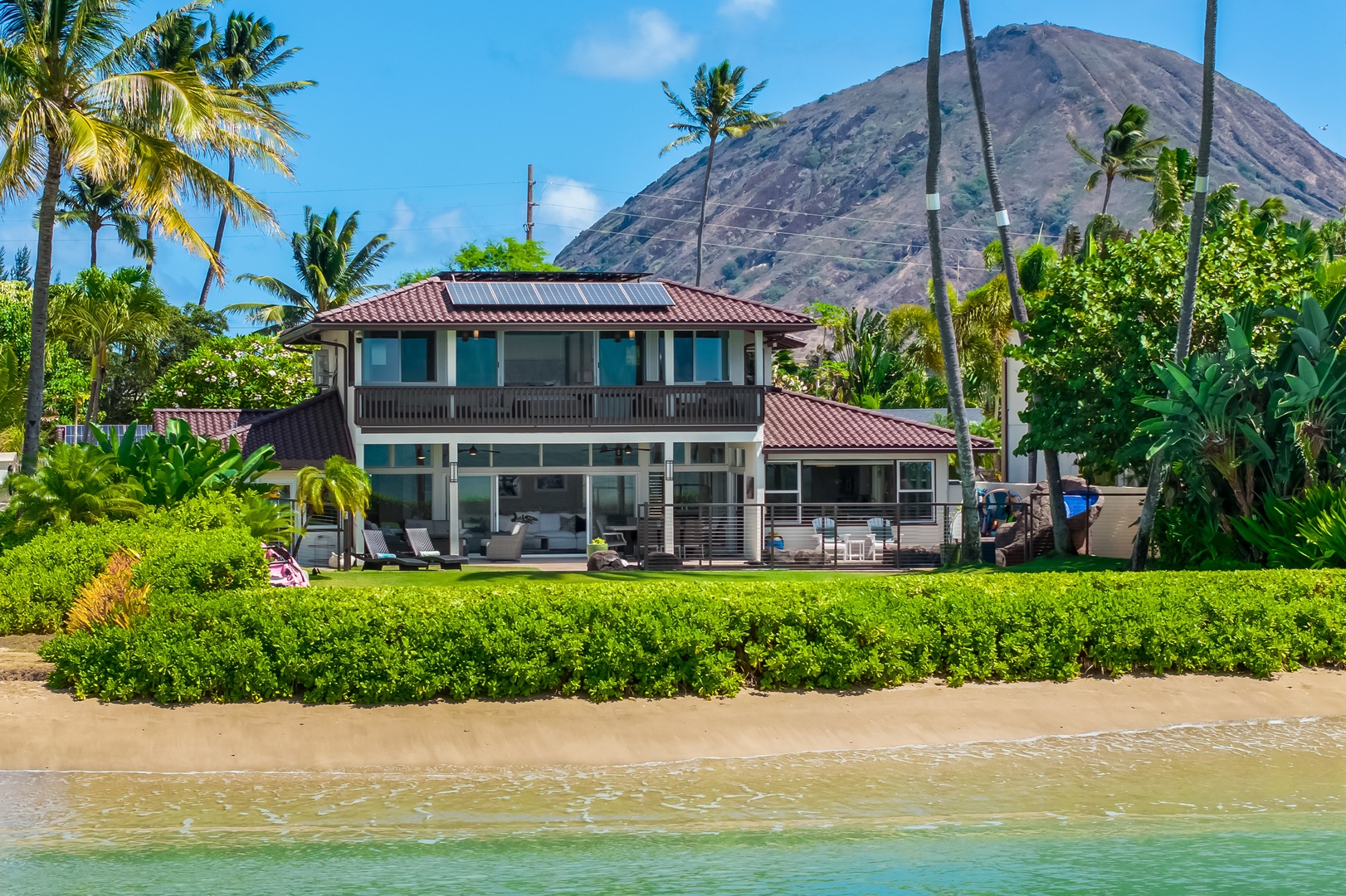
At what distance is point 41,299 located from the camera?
2183cm

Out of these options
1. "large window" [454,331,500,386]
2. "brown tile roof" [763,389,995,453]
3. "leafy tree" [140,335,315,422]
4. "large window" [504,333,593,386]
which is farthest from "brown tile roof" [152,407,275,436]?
"brown tile roof" [763,389,995,453]

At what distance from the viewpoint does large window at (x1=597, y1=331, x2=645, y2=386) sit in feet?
99.3

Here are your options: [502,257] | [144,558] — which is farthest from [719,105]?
[144,558]

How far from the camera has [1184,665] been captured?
14.7 m

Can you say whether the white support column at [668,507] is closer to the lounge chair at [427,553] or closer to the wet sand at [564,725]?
the lounge chair at [427,553]

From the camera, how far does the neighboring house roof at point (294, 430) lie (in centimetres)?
2827

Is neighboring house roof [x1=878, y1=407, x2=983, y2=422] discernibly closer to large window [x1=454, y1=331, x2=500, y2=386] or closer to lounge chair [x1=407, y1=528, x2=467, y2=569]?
large window [x1=454, y1=331, x2=500, y2=386]

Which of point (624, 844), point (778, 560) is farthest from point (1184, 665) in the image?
point (778, 560)

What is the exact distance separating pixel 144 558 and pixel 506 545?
46.8 feet

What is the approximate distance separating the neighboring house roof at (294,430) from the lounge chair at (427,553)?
2942 millimetres

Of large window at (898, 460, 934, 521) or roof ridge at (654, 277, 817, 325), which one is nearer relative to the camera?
roof ridge at (654, 277, 817, 325)

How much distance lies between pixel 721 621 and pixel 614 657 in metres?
1.25

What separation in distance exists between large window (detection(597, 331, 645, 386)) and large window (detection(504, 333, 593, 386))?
0.32 meters

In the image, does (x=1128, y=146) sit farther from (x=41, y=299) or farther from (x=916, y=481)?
(x=41, y=299)
